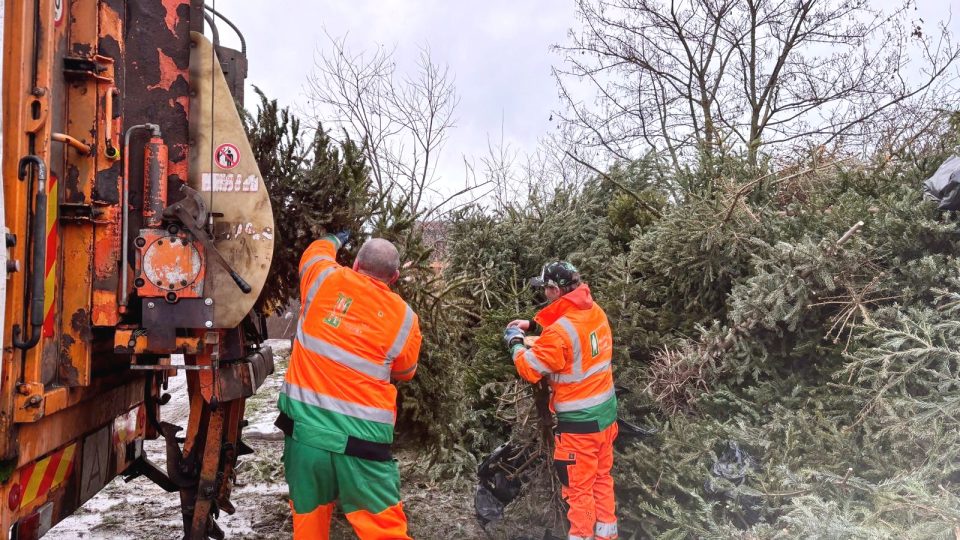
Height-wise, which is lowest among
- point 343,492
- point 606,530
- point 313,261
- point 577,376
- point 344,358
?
point 606,530

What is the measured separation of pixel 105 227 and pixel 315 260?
0.98 metres

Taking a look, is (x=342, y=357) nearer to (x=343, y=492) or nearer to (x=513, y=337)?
(x=343, y=492)

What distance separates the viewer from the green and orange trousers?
9.94ft

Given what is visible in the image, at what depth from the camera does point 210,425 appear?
3289 millimetres

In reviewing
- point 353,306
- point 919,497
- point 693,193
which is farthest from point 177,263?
point 693,193

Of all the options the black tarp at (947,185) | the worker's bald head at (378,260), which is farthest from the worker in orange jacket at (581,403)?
the black tarp at (947,185)

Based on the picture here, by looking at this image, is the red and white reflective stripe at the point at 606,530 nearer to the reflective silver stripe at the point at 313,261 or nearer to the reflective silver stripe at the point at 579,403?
the reflective silver stripe at the point at 579,403

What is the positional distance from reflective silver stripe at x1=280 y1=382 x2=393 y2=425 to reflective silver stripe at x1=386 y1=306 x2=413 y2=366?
245mm

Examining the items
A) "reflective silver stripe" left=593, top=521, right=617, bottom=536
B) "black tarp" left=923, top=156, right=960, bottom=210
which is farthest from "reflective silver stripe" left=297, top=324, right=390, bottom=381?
"black tarp" left=923, top=156, right=960, bottom=210

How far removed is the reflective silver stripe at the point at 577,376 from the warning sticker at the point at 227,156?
7.47 feet

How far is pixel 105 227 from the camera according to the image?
2.59 metres

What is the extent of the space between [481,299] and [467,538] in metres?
2.25

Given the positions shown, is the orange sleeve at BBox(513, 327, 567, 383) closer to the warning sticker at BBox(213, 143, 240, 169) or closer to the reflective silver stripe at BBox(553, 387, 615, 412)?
the reflective silver stripe at BBox(553, 387, 615, 412)

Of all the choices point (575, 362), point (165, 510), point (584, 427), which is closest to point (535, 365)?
point (575, 362)
